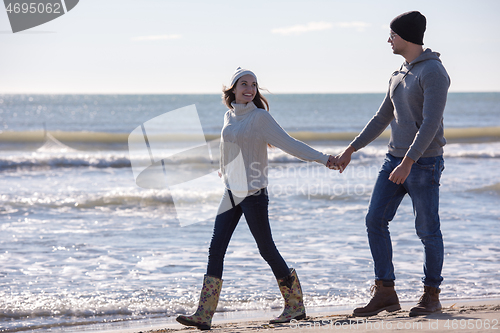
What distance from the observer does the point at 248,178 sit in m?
3.18

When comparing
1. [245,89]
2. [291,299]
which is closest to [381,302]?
[291,299]

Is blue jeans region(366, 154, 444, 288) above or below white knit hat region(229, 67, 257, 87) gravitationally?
below

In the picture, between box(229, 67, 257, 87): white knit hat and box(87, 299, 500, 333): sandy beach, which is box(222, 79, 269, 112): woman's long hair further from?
box(87, 299, 500, 333): sandy beach

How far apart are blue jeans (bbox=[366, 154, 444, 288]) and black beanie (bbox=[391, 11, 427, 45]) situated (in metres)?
0.76

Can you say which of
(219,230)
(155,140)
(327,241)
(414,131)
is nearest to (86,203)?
(327,241)

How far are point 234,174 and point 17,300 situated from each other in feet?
7.76

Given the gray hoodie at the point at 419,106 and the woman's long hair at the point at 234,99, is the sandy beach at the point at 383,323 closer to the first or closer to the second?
the gray hoodie at the point at 419,106

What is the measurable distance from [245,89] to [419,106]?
1.11 m

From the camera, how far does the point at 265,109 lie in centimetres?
335

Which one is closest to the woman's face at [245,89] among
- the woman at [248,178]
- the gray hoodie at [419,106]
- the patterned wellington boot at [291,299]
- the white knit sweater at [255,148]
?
the woman at [248,178]

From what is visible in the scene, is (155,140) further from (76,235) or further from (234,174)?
(234,174)

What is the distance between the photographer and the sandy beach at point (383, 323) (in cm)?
284

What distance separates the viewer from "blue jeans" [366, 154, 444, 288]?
314cm

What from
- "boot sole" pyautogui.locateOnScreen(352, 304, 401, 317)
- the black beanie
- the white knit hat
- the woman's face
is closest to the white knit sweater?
the woman's face
